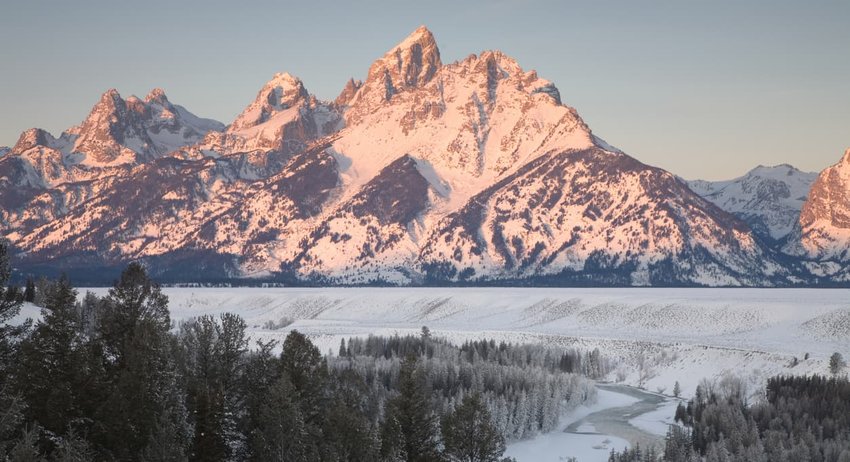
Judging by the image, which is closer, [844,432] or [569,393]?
[844,432]

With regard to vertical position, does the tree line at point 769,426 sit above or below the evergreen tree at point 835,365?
below

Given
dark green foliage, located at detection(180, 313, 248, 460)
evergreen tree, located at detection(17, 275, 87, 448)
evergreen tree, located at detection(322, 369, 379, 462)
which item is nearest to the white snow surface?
evergreen tree, located at detection(322, 369, 379, 462)

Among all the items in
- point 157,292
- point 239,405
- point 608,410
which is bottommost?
point 608,410

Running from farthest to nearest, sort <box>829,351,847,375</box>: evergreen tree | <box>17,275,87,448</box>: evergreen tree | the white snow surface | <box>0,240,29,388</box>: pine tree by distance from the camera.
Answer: <box>829,351,847,375</box>: evergreen tree < the white snow surface < <box>0,240,29,388</box>: pine tree < <box>17,275,87,448</box>: evergreen tree

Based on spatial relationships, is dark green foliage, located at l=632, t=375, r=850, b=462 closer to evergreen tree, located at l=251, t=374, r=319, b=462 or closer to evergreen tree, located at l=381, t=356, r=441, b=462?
evergreen tree, located at l=381, t=356, r=441, b=462

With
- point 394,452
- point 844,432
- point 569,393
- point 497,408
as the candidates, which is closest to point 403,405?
point 394,452

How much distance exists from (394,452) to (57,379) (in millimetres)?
22367

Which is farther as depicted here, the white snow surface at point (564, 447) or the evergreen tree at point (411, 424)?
the white snow surface at point (564, 447)

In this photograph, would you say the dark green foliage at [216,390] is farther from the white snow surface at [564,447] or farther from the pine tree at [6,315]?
the white snow surface at [564,447]

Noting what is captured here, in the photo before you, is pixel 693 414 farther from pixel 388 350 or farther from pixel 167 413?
pixel 167 413

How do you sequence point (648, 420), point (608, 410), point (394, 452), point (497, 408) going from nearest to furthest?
point (394, 452)
point (497, 408)
point (648, 420)
point (608, 410)

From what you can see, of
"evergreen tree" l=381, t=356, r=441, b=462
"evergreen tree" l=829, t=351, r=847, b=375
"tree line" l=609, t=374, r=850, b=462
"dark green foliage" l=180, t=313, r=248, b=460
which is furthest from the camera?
"evergreen tree" l=829, t=351, r=847, b=375

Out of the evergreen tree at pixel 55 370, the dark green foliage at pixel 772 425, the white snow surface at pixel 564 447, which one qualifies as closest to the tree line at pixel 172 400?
the evergreen tree at pixel 55 370

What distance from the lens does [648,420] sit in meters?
116
